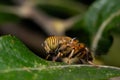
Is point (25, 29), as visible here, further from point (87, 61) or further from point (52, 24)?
point (87, 61)

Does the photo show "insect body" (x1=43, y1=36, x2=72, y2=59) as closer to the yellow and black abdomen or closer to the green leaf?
the yellow and black abdomen

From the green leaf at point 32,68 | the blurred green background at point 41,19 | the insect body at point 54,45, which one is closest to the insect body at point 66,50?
the insect body at point 54,45

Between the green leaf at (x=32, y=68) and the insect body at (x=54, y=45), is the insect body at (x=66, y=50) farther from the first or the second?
the green leaf at (x=32, y=68)

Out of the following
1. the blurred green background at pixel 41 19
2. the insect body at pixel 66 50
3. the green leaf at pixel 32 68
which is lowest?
the green leaf at pixel 32 68

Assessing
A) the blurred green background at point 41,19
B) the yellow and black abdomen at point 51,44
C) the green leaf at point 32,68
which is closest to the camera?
the green leaf at point 32,68

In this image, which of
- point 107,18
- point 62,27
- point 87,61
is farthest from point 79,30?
point 87,61

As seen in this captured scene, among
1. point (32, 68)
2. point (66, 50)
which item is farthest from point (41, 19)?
point (32, 68)
